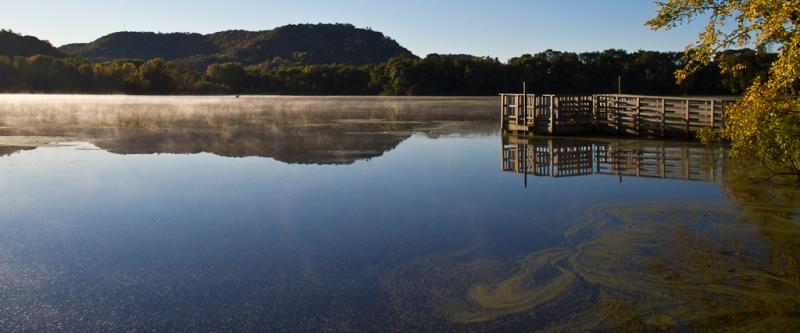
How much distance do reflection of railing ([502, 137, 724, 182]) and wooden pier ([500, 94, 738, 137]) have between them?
2.68 meters

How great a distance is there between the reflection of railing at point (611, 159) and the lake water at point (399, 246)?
Result: 0.20 metres

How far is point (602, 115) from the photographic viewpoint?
32.8 m

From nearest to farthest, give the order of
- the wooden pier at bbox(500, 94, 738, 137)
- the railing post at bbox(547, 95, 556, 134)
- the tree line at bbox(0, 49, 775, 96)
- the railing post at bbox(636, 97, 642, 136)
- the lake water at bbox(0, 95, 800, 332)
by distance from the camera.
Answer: the lake water at bbox(0, 95, 800, 332) < the wooden pier at bbox(500, 94, 738, 137) < the railing post at bbox(636, 97, 642, 136) < the railing post at bbox(547, 95, 556, 134) < the tree line at bbox(0, 49, 775, 96)

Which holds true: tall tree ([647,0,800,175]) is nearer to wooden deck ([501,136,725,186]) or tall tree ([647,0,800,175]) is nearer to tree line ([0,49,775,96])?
wooden deck ([501,136,725,186])

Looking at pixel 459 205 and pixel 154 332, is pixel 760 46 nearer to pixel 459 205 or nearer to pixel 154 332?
pixel 459 205

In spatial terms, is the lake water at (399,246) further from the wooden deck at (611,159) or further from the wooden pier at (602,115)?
the wooden pier at (602,115)

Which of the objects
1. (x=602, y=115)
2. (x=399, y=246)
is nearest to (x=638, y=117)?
(x=602, y=115)

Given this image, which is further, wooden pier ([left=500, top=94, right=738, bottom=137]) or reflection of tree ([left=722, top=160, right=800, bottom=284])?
wooden pier ([left=500, top=94, right=738, bottom=137])

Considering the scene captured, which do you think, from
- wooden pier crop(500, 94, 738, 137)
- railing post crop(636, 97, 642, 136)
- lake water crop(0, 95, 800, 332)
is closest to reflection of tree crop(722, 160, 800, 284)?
lake water crop(0, 95, 800, 332)

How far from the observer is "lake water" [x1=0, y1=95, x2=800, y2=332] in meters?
7.53

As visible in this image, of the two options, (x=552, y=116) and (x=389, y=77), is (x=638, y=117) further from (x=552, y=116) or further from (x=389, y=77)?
(x=389, y=77)

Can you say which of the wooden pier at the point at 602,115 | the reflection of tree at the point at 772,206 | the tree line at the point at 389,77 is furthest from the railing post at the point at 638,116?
the tree line at the point at 389,77

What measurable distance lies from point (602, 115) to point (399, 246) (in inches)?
955

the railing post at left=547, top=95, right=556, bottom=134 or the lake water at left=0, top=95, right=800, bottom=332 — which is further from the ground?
the railing post at left=547, top=95, right=556, bottom=134
